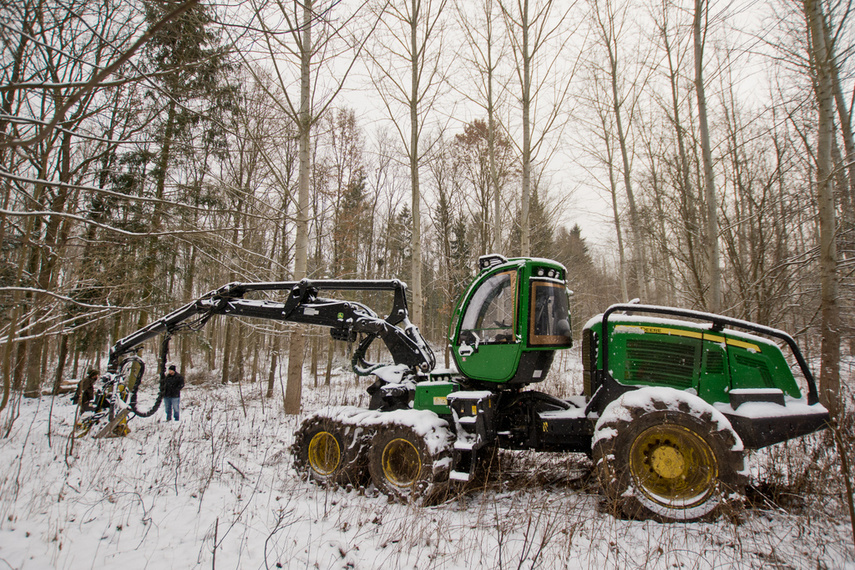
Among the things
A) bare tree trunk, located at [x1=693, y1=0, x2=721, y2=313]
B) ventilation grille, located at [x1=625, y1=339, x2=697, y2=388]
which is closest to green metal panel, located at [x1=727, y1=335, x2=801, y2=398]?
ventilation grille, located at [x1=625, y1=339, x2=697, y2=388]

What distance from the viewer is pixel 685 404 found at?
3734 millimetres

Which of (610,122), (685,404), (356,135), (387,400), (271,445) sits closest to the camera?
(685,404)

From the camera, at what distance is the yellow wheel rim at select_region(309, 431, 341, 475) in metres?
5.06

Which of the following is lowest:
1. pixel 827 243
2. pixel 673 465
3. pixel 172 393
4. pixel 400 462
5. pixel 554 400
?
pixel 172 393

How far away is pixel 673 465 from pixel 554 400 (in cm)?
137

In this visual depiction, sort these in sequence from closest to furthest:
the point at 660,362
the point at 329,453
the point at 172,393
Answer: the point at 660,362, the point at 329,453, the point at 172,393

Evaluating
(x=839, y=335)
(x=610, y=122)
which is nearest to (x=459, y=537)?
(x=839, y=335)

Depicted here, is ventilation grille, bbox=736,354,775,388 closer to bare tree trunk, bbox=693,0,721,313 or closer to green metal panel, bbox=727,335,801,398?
green metal panel, bbox=727,335,801,398

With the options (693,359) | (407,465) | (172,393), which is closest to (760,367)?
(693,359)

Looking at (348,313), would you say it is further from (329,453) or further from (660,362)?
(660,362)

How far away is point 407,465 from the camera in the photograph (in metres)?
4.71

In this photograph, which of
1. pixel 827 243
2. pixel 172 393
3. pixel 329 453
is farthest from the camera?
pixel 172 393

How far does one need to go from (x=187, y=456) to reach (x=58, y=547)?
274cm

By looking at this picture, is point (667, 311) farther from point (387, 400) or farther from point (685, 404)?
point (387, 400)
